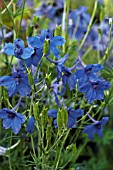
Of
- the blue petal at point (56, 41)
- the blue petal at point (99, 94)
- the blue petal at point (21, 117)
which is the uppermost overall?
the blue petal at point (56, 41)

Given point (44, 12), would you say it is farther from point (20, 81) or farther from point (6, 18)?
point (20, 81)

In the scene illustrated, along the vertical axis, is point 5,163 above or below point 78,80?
below

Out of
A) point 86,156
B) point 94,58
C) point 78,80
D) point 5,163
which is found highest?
point 78,80

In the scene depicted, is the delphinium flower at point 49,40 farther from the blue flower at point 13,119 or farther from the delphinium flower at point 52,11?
the delphinium flower at point 52,11

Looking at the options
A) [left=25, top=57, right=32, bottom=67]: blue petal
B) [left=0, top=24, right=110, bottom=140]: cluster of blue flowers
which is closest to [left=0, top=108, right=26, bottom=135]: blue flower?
[left=0, top=24, right=110, bottom=140]: cluster of blue flowers

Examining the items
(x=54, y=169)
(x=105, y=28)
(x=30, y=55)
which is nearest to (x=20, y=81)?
(x=30, y=55)

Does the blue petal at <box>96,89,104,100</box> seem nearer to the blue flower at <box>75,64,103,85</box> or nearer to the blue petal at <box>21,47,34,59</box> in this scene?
the blue flower at <box>75,64,103,85</box>

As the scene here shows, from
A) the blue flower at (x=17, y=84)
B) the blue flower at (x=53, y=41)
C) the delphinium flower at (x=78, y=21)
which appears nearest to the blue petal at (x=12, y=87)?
the blue flower at (x=17, y=84)
